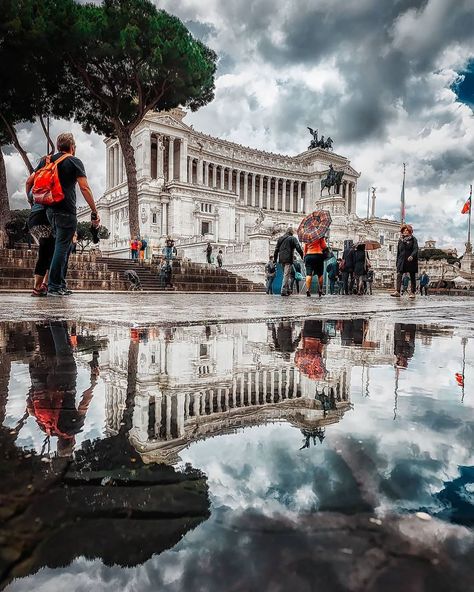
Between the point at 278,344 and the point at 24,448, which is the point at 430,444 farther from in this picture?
the point at 278,344

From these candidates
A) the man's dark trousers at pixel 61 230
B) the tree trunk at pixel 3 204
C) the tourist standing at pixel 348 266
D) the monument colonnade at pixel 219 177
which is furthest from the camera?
the monument colonnade at pixel 219 177

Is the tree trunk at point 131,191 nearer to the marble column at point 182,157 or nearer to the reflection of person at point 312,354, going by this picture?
the reflection of person at point 312,354

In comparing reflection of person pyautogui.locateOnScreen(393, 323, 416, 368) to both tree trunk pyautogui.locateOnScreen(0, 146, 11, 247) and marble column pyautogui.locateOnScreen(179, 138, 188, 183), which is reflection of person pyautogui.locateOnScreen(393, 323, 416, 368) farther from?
marble column pyautogui.locateOnScreen(179, 138, 188, 183)

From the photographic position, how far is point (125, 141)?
661 inches

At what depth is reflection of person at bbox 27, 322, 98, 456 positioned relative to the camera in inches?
26.7

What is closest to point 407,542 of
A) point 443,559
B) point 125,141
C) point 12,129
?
point 443,559

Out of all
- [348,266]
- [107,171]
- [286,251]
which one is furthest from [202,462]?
[107,171]

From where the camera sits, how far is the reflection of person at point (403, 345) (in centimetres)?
149

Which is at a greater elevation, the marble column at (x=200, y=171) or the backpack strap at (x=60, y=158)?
the marble column at (x=200, y=171)

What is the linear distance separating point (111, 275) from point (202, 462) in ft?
38.9

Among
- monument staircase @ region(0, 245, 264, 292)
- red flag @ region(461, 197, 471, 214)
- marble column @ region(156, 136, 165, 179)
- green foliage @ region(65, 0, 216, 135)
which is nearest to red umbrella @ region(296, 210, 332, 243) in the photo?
monument staircase @ region(0, 245, 264, 292)

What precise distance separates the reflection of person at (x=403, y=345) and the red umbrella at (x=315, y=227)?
5.85 m

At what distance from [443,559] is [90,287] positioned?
1138cm

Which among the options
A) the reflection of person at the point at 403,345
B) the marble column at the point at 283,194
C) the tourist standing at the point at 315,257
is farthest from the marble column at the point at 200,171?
the reflection of person at the point at 403,345
